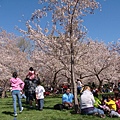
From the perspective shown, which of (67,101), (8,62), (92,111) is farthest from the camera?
(8,62)

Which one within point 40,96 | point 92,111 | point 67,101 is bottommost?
point 92,111

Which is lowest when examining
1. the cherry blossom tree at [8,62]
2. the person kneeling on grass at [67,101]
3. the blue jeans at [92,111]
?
the blue jeans at [92,111]

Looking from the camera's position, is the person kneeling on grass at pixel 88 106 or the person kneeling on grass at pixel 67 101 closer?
the person kneeling on grass at pixel 88 106

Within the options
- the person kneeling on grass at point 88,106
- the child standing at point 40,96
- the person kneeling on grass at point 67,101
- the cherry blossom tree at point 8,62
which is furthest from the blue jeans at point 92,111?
the cherry blossom tree at point 8,62

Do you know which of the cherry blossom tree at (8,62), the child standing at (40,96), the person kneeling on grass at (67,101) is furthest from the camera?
the cherry blossom tree at (8,62)

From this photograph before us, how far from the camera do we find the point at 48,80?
3138cm

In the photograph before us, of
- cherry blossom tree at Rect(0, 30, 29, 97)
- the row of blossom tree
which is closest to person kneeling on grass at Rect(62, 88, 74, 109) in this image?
the row of blossom tree

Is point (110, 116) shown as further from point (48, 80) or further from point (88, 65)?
point (48, 80)

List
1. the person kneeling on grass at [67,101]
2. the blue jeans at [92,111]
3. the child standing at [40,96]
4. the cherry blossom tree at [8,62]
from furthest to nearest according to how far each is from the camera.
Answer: the cherry blossom tree at [8,62]
the person kneeling on grass at [67,101]
the child standing at [40,96]
the blue jeans at [92,111]

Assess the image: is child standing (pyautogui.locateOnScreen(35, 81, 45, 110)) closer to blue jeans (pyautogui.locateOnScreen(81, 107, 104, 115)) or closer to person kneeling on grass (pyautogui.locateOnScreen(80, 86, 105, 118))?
person kneeling on grass (pyautogui.locateOnScreen(80, 86, 105, 118))

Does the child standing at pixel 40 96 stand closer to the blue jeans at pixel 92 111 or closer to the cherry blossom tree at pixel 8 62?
the blue jeans at pixel 92 111

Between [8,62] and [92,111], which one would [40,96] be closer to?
[92,111]

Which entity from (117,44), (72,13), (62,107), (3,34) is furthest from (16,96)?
(3,34)

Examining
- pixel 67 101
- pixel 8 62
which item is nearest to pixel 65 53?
pixel 67 101
